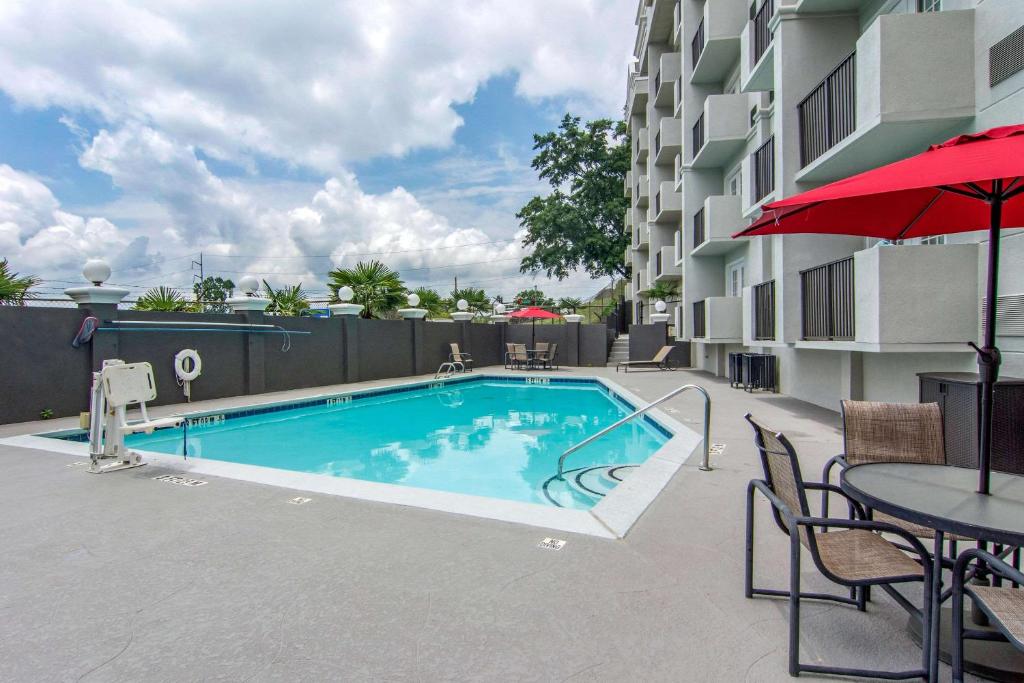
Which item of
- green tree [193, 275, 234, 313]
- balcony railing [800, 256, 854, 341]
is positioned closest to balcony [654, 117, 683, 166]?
balcony railing [800, 256, 854, 341]

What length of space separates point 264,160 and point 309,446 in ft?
61.4

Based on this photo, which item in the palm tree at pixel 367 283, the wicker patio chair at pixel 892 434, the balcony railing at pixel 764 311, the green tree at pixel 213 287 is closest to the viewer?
the wicker patio chair at pixel 892 434

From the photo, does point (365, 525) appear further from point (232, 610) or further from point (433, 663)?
point (433, 663)

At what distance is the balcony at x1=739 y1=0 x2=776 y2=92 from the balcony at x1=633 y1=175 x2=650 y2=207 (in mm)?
12167

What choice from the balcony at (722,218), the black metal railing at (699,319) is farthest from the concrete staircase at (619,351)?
the balcony at (722,218)

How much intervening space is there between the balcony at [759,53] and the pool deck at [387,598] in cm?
921

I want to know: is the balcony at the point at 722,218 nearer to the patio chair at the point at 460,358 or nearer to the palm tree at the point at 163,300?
the patio chair at the point at 460,358

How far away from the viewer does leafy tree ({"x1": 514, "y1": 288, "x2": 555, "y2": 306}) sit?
1340 inches

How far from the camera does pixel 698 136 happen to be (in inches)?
552

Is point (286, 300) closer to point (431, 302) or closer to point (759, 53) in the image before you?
point (431, 302)

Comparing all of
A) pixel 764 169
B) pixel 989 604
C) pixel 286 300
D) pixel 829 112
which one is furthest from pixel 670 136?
pixel 989 604

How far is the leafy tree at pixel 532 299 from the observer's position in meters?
34.0

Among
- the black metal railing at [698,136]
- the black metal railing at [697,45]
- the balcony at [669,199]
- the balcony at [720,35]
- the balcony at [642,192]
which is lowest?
the balcony at [669,199]

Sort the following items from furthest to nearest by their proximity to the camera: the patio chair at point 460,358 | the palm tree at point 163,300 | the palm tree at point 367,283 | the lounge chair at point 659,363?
the lounge chair at point 659,363, the patio chair at point 460,358, the palm tree at point 367,283, the palm tree at point 163,300
